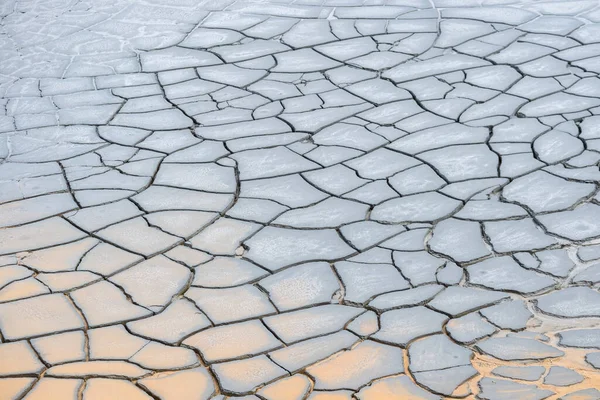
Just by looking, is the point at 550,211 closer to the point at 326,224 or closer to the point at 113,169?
the point at 326,224

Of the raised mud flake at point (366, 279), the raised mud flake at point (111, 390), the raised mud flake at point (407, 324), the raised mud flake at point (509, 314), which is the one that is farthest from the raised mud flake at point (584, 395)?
the raised mud flake at point (111, 390)

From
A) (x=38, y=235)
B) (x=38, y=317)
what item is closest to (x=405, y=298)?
(x=38, y=317)

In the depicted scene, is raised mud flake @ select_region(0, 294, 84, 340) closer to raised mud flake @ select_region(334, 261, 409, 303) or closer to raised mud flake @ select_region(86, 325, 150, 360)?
raised mud flake @ select_region(86, 325, 150, 360)

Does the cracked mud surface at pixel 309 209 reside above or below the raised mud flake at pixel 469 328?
above

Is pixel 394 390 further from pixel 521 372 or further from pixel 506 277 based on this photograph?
pixel 506 277

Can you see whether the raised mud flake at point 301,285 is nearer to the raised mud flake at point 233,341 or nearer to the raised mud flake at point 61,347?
the raised mud flake at point 233,341

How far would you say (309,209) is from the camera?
3.75 metres

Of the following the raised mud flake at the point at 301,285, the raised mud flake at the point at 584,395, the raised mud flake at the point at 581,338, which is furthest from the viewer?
the raised mud flake at the point at 301,285

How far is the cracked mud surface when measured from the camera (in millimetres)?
2832

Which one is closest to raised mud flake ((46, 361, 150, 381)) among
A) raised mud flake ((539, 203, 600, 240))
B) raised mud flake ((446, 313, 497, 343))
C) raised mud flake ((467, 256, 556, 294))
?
raised mud flake ((446, 313, 497, 343))

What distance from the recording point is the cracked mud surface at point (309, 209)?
9.29ft

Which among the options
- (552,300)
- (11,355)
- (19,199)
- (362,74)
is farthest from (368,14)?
(11,355)

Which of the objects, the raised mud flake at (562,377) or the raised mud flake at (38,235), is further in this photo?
the raised mud flake at (38,235)

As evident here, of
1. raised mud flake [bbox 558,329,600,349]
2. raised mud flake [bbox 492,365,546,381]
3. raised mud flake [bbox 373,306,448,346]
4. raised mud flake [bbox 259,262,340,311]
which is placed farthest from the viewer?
raised mud flake [bbox 259,262,340,311]
